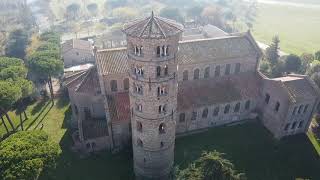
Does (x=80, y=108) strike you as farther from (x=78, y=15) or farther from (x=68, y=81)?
(x=78, y=15)

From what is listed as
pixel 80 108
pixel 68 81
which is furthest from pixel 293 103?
pixel 68 81

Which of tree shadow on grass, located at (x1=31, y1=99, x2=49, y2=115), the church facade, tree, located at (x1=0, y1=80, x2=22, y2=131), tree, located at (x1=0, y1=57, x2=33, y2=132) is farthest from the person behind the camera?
tree shadow on grass, located at (x1=31, y1=99, x2=49, y2=115)

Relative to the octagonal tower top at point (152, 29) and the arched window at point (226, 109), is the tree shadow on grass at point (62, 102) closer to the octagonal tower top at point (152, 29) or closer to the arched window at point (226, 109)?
the arched window at point (226, 109)

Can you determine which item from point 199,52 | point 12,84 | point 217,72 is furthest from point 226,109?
point 12,84

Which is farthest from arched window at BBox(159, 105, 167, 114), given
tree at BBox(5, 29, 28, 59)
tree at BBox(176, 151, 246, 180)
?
tree at BBox(5, 29, 28, 59)

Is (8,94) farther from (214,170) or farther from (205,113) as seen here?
(214,170)

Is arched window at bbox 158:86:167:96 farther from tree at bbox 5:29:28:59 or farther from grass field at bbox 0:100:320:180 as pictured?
tree at bbox 5:29:28:59

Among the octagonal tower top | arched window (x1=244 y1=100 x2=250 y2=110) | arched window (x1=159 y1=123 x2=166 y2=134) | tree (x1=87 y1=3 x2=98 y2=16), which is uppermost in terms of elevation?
the octagonal tower top
